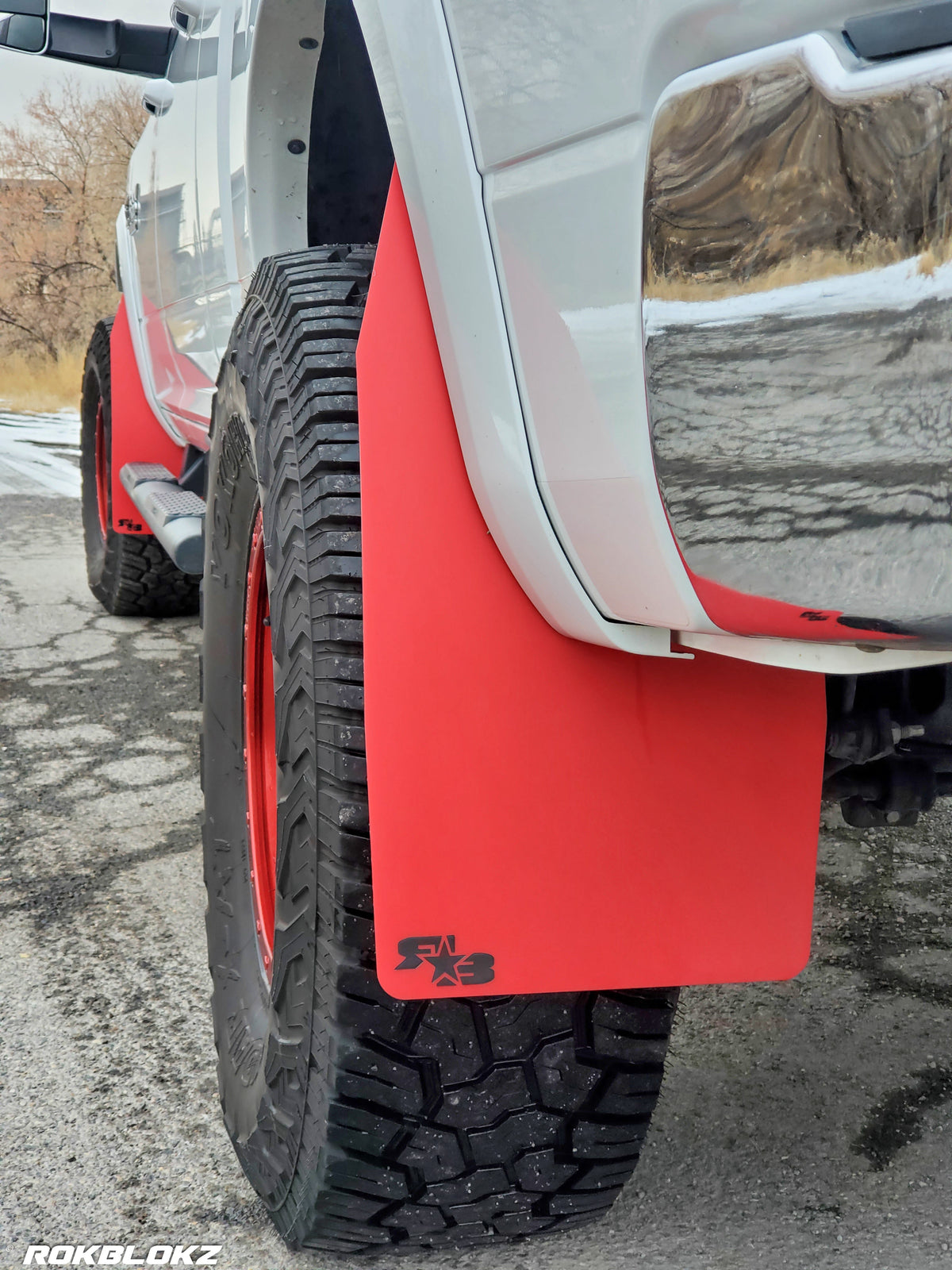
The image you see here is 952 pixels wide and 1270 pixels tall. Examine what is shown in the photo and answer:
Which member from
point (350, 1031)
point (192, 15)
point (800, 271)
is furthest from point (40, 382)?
point (800, 271)

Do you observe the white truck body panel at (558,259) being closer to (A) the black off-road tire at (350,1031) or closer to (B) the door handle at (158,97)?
(A) the black off-road tire at (350,1031)

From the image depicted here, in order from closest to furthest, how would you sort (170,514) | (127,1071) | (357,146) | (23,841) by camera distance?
1. (127,1071)
2. (357,146)
3. (23,841)
4. (170,514)

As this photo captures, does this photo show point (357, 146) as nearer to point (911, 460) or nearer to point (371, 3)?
point (371, 3)

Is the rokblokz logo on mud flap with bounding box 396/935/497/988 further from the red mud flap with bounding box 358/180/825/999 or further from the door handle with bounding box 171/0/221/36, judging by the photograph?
the door handle with bounding box 171/0/221/36

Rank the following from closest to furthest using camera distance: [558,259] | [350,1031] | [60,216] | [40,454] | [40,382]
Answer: [558,259], [350,1031], [40,454], [40,382], [60,216]

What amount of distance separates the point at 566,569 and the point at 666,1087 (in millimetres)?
854

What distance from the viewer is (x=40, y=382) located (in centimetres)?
1299

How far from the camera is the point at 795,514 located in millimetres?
681

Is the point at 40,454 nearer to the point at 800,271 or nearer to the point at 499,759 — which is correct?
the point at 499,759

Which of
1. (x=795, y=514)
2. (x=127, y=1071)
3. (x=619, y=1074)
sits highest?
(x=795, y=514)

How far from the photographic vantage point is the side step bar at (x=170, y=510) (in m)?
2.23

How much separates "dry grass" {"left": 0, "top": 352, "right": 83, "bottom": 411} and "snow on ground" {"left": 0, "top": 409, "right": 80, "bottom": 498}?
0.56m

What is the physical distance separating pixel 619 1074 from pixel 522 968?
23 centimetres

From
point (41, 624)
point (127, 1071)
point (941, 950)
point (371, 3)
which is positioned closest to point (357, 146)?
point (371, 3)
